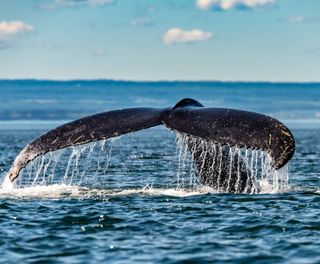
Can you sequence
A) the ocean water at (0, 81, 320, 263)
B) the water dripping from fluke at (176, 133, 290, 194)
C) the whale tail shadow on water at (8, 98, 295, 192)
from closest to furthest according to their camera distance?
the ocean water at (0, 81, 320, 263) → the whale tail shadow on water at (8, 98, 295, 192) → the water dripping from fluke at (176, 133, 290, 194)

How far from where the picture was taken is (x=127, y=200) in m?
15.7

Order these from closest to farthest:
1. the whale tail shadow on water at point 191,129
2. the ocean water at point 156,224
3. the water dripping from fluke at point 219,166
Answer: the ocean water at point 156,224 < the whale tail shadow on water at point 191,129 < the water dripping from fluke at point 219,166

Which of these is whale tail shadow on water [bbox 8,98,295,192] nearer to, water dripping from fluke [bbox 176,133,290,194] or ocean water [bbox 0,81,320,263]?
water dripping from fluke [bbox 176,133,290,194]

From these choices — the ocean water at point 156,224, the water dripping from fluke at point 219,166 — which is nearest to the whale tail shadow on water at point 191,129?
the water dripping from fluke at point 219,166

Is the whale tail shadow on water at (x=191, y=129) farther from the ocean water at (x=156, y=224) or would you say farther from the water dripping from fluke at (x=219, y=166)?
the ocean water at (x=156, y=224)

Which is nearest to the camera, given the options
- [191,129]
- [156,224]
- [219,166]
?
[191,129]

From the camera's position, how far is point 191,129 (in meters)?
13.1

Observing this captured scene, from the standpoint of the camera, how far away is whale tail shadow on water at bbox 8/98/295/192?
40.0ft

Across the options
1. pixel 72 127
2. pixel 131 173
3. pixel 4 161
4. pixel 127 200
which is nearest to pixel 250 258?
pixel 72 127

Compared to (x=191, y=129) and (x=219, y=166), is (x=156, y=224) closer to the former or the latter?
(x=191, y=129)

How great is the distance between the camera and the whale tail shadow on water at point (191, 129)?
40.0 ft

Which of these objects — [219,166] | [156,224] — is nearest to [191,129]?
[156,224]

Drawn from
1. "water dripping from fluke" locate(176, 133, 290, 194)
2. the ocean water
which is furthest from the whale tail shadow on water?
the ocean water

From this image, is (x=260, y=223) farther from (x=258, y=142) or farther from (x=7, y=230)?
(x=7, y=230)
